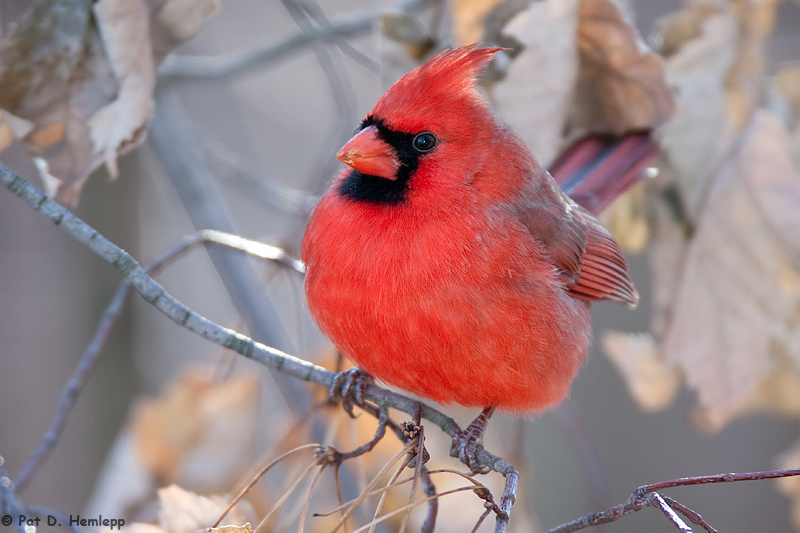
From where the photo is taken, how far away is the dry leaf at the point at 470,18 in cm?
231

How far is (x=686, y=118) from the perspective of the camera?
96.3 inches

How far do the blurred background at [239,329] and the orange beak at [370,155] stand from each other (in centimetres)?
45

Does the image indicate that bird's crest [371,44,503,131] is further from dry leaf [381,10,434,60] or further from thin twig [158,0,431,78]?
thin twig [158,0,431,78]

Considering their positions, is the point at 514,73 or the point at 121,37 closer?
the point at 121,37

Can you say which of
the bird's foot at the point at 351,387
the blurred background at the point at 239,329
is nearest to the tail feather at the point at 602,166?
the blurred background at the point at 239,329

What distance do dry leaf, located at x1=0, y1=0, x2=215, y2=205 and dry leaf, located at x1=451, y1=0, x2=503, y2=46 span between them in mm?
887

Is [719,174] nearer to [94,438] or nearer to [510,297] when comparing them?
[510,297]

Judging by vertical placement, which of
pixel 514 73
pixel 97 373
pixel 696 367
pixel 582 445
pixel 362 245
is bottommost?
pixel 582 445

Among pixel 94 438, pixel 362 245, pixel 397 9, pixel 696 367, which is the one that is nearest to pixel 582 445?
pixel 696 367

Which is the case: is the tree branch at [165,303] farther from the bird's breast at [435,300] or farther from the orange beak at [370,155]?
the orange beak at [370,155]

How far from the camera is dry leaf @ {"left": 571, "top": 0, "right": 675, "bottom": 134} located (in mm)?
2260

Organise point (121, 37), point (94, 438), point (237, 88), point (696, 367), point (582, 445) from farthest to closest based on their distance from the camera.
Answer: point (237, 88) < point (94, 438) < point (582, 445) < point (696, 367) < point (121, 37)

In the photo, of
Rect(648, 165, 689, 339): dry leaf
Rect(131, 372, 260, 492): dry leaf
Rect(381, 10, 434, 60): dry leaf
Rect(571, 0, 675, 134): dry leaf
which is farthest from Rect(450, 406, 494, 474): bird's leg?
Rect(381, 10, 434, 60): dry leaf

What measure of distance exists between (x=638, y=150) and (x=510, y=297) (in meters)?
0.83
